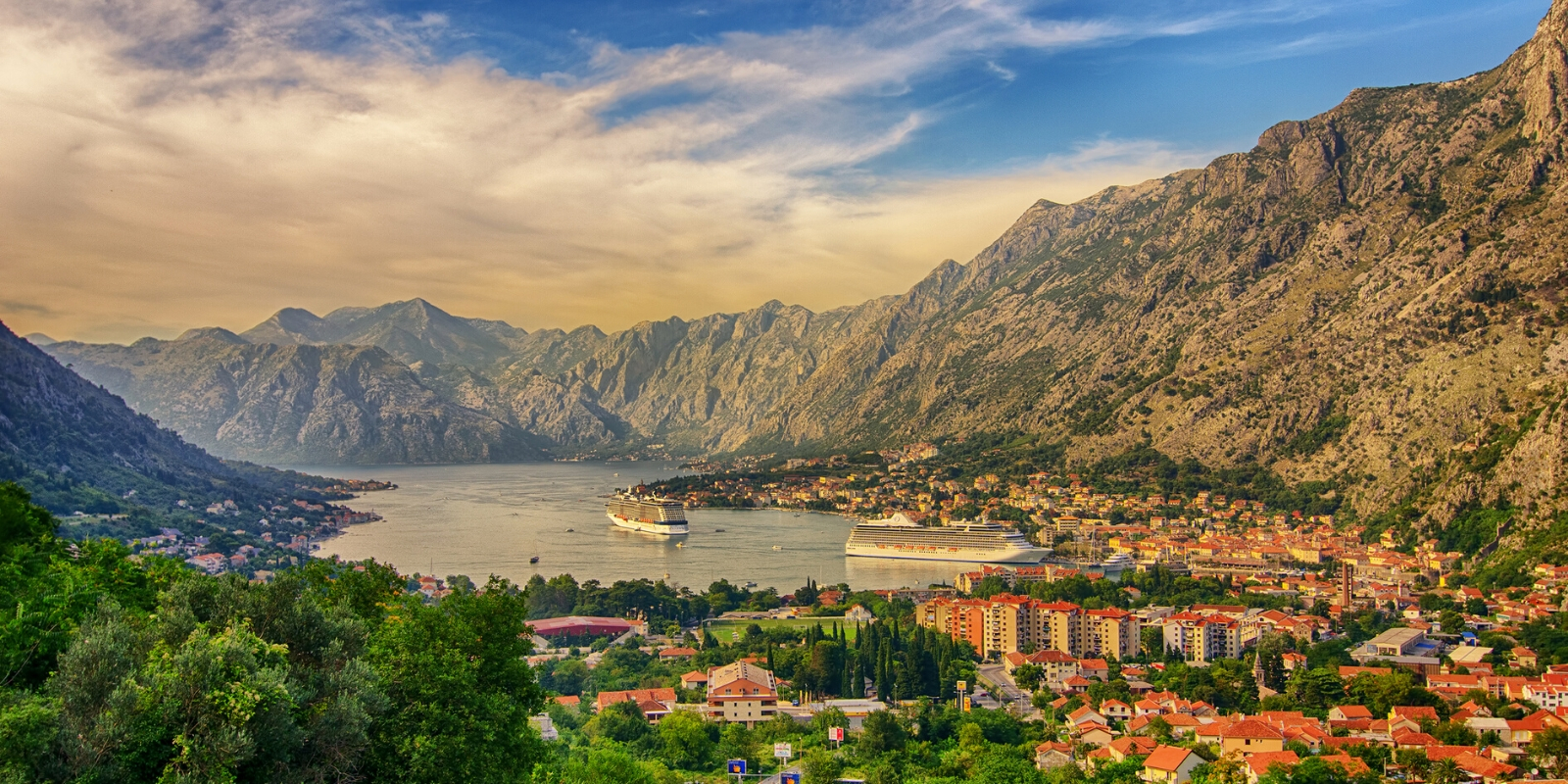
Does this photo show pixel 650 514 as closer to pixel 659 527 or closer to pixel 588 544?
pixel 659 527

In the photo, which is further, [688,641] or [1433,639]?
[688,641]

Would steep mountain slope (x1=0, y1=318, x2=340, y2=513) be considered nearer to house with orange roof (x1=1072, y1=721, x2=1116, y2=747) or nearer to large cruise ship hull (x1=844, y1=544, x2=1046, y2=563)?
large cruise ship hull (x1=844, y1=544, x2=1046, y2=563)

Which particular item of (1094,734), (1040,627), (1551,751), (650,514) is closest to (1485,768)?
(1551,751)

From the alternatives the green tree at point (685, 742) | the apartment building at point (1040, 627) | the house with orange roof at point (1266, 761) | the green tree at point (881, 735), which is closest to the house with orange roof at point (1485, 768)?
the house with orange roof at point (1266, 761)

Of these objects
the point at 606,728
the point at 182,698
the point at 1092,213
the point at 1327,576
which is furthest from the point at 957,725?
the point at 1092,213

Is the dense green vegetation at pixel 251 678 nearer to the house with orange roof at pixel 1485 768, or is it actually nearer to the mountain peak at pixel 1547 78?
the house with orange roof at pixel 1485 768

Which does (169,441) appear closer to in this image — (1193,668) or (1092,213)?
(1193,668)

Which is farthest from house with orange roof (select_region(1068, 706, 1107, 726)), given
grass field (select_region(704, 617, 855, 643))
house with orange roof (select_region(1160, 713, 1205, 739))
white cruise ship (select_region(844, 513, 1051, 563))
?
white cruise ship (select_region(844, 513, 1051, 563))
